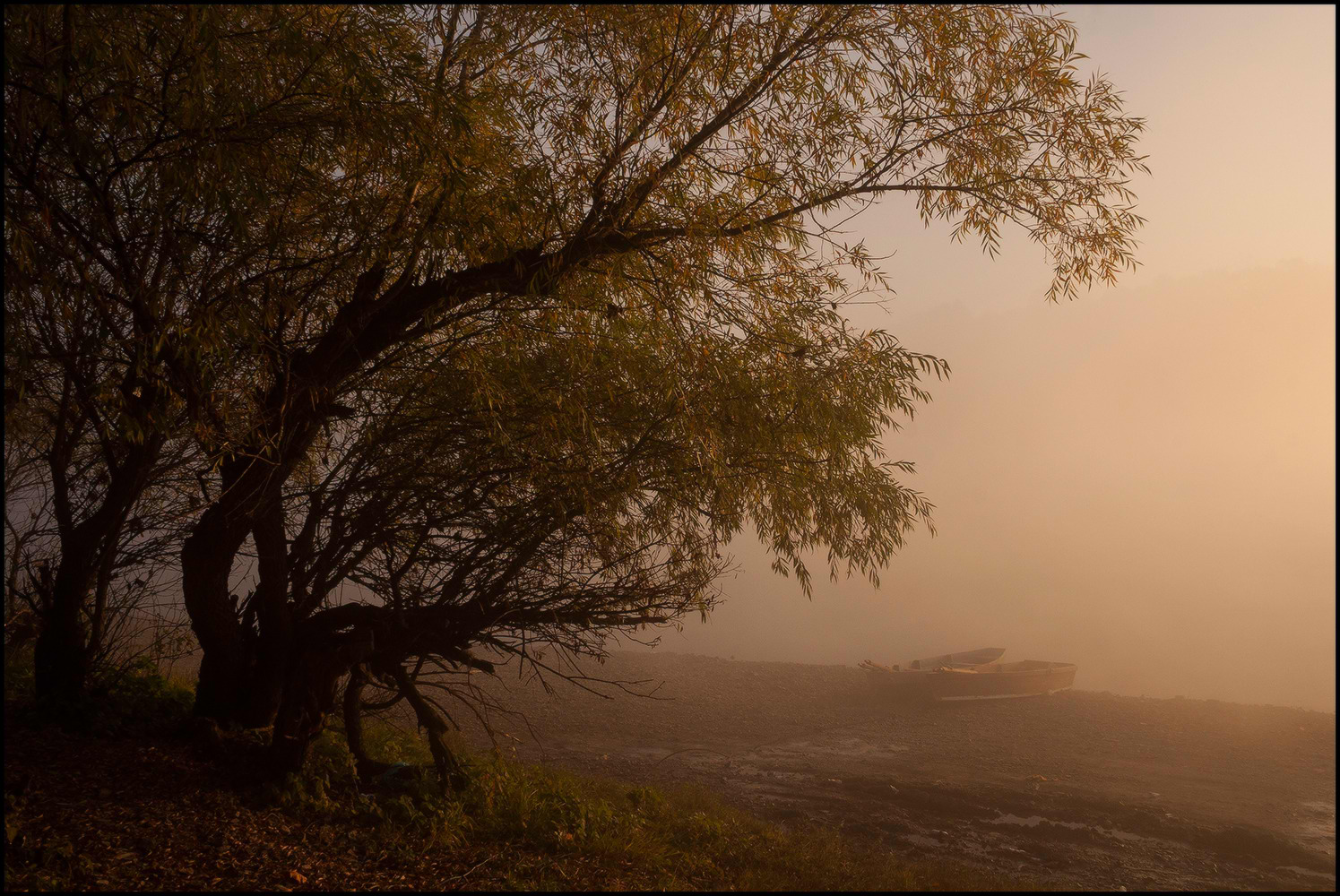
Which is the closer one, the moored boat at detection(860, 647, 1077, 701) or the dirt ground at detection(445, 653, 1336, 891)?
the dirt ground at detection(445, 653, 1336, 891)

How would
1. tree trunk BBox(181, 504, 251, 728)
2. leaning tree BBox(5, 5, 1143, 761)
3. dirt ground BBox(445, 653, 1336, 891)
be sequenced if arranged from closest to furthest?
1. leaning tree BBox(5, 5, 1143, 761)
2. tree trunk BBox(181, 504, 251, 728)
3. dirt ground BBox(445, 653, 1336, 891)

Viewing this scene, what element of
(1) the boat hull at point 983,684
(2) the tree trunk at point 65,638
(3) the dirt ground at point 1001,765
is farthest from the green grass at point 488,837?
(1) the boat hull at point 983,684

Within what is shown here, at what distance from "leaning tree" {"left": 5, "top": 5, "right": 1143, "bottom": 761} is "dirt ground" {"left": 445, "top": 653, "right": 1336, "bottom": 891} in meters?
1.88

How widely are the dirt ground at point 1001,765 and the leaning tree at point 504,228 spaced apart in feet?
6.17

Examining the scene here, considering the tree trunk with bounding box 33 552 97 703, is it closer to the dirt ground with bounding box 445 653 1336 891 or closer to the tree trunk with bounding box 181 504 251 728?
the tree trunk with bounding box 181 504 251 728

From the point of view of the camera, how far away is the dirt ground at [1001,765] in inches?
252

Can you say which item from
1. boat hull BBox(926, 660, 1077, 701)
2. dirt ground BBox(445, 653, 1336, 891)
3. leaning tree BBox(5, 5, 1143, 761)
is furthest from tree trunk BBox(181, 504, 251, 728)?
boat hull BBox(926, 660, 1077, 701)

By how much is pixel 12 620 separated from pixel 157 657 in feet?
4.89

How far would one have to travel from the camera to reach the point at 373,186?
489 cm

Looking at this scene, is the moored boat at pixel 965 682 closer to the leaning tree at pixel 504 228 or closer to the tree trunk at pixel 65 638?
the leaning tree at pixel 504 228

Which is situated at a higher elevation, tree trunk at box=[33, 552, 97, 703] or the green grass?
tree trunk at box=[33, 552, 97, 703]

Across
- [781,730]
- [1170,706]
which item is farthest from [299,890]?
[1170,706]

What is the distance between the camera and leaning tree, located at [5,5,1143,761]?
12.7 ft

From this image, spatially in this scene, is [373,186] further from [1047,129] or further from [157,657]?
[157,657]
